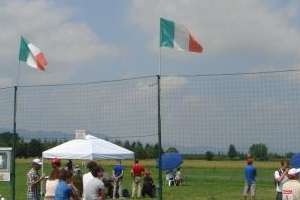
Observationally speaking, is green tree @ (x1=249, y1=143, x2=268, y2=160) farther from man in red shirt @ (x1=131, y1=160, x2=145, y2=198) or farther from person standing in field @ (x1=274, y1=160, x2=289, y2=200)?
man in red shirt @ (x1=131, y1=160, x2=145, y2=198)

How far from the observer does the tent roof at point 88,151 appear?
23.7m

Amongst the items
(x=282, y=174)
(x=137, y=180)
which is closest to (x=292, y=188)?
(x=282, y=174)

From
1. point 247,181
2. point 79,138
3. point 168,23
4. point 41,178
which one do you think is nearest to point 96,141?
point 79,138

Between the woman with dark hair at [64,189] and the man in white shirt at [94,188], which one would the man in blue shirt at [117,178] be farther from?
the woman with dark hair at [64,189]

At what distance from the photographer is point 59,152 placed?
79.6 feet

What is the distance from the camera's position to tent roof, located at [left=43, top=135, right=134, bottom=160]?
23656 mm

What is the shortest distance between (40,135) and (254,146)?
6081 millimetres

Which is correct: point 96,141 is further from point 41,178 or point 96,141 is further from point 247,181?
point 41,178

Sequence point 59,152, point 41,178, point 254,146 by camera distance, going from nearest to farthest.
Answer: point 254,146
point 41,178
point 59,152

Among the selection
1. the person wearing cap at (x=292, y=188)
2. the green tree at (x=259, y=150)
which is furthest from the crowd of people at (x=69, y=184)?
the person wearing cap at (x=292, y=188)

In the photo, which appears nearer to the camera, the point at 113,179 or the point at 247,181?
the point at 247,181

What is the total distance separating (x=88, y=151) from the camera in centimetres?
2364

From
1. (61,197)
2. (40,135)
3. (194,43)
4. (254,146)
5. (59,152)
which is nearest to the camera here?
(61,197)

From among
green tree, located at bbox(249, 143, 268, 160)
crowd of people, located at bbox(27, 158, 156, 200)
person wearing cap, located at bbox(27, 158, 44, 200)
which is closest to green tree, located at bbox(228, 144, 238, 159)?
green tree, located at bbox(249, 143, 268, 160)
